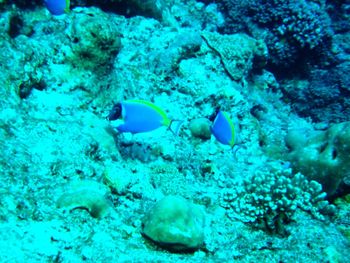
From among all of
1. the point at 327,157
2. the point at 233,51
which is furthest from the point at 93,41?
the point at 327,157

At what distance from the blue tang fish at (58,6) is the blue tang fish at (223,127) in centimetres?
264

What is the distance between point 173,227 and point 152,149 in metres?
1.67

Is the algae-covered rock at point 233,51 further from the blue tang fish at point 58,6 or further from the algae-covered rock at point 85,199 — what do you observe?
the algae-covered rock at point 85,199

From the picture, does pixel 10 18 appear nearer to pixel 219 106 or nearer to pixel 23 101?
pixel 23 101

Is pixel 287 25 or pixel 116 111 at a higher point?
pixel 287 25

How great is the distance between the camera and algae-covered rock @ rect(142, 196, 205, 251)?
2.81 metres

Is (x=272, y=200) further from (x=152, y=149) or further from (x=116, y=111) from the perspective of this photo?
(x=116, y=111)

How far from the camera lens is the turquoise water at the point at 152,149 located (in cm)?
282

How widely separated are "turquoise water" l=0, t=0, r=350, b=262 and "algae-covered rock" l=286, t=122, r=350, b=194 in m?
0.02

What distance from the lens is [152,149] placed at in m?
4.35

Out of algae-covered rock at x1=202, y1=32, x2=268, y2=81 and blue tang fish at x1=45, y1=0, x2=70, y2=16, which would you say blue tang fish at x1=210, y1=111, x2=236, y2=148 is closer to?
algae-covered rock at x1=202, y1=32, x2=268, y2=81

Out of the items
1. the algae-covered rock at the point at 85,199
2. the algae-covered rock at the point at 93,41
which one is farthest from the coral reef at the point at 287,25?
the algae-covered rock at the point at 85,199

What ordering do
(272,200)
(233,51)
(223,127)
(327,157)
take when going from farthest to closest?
(233,51)
(327,157)
(272,200)
(223,127)

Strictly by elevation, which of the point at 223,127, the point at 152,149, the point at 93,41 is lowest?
→ the point at 152,149
